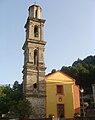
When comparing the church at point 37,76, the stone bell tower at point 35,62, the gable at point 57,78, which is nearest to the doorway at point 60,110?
the church at point 37,76

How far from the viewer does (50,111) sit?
3150 centimetres

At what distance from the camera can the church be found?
1232 inches

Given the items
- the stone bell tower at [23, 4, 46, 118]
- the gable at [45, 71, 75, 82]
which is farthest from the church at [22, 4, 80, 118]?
the gable at [45, 71, 75, 82]

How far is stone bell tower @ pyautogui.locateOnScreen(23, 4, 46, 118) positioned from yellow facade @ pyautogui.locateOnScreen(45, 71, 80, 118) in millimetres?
922

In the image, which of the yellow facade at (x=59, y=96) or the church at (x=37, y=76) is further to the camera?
the yellow facade at (x=59, y=96)

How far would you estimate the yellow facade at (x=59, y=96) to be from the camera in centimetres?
3186

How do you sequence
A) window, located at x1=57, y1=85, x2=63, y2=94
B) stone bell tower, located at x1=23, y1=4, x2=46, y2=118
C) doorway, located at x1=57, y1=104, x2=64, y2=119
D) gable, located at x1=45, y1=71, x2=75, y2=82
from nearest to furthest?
stone bell tower, located at x1=23, y1=4, x2=46, y2=118 → doorway, located at x1=57, y1=104, x2=64, y2=119 → window, located at x1=57, y1=85, x2=63, y2=94 → gable, located at x1=45, y1=71, x2=75, y2=82

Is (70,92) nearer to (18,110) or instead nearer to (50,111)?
(50,111)

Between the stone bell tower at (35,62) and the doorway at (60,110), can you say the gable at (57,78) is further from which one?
the doorway at (60,110)

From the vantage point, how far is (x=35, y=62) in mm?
33938

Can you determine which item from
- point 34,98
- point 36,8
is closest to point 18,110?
point 34,98

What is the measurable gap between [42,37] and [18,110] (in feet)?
40.7

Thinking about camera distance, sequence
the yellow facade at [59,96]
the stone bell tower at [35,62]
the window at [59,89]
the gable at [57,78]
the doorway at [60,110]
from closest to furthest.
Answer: the stone bell tower at [35,62] < the doorway at [60,110] < the yellow facade at [59,96] < the window at [59,89] < the gable at [57,78]

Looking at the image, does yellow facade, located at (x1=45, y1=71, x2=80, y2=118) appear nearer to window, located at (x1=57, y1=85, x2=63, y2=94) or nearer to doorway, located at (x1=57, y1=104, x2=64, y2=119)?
doorway, located at (x1=57, y1=104, x2=64, y2=119)
